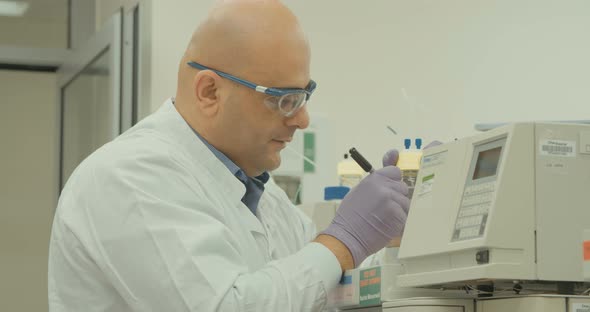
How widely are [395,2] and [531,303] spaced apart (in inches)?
88.9

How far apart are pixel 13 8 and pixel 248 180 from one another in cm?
373

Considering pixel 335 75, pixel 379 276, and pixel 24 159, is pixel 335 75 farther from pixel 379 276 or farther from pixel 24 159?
pixel 24 159

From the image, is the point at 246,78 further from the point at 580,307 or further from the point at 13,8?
the point at 13,8

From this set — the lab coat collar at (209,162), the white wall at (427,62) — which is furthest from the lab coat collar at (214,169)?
the white wall at (427,62)

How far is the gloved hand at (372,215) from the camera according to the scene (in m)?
1.65

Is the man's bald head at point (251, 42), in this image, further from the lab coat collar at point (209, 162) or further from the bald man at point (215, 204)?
the lab coat collar at point (209, 162)

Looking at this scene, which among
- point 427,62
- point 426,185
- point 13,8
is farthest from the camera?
point 13,8

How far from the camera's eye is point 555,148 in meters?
1.33

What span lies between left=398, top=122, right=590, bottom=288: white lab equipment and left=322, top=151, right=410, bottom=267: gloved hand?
27 centimetres

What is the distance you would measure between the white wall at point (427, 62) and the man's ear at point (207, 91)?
1.38m

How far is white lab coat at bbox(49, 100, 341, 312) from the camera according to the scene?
149cm

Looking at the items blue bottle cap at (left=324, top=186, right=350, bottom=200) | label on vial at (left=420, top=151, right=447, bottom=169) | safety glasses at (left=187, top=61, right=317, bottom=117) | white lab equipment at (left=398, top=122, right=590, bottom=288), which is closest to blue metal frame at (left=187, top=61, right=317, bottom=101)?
safety glasses at (left=187, top=61, right=317, bottom=117)

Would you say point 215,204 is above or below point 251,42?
below

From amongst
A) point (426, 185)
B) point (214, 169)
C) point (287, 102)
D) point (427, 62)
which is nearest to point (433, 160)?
point (426, 185)
